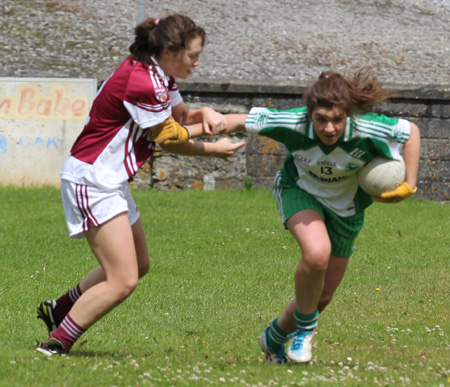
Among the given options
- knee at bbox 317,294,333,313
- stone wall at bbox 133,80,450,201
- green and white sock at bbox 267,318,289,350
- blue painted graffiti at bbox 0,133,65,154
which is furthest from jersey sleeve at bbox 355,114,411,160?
blue painted graffiti at bbox 0,133,65,154

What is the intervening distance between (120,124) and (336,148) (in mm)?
1283

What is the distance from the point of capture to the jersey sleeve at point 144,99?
466 cm

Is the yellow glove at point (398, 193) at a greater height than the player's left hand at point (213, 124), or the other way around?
the player's left hand at point (213, 124)

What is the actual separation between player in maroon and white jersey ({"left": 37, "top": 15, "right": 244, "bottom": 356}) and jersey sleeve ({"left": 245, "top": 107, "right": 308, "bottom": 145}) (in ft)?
1.43

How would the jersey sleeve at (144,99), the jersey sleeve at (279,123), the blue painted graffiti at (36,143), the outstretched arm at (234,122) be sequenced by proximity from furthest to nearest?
the blue painted graffiti at (36,143) → the outstretched arm at (234,122) → the jersey sleeve at (279,123) → the jersey sleeve at (144,99)

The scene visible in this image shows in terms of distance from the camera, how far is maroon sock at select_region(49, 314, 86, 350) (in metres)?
4.95

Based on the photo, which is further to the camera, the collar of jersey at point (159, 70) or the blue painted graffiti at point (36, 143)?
the blue painted graffiti at point (36, 143)

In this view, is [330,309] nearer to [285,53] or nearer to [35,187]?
[35,187]

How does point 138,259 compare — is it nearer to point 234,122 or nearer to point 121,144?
point 121,144

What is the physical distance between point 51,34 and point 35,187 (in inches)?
265

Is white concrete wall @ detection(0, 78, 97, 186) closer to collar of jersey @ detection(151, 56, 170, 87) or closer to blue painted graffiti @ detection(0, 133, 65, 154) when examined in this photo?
blue painted graffiti @ detection(0, 133, 65, 154)

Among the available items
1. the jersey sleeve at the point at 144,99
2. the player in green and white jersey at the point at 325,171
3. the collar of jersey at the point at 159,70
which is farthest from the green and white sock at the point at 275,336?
the collar of jersey at the point at 159,70

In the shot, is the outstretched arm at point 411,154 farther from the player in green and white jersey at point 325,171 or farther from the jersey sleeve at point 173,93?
the jersey sleeve at point 173,93

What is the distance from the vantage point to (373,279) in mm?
8391
